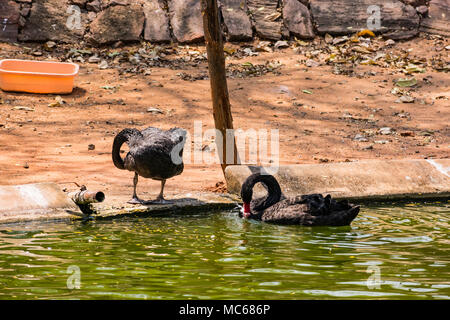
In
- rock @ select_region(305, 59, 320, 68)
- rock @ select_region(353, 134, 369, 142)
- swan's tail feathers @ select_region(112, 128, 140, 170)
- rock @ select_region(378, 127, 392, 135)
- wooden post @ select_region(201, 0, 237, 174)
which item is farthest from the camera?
rock @ select_region(305, 59, 320, 68)

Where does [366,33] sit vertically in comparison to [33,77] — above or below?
above

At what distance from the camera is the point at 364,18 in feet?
59.7

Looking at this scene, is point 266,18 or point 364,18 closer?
point 266,18

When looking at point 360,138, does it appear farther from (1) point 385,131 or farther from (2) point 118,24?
(2) point 118,24

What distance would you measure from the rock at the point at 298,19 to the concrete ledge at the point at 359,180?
32.0ft

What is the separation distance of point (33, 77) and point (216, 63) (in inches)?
272

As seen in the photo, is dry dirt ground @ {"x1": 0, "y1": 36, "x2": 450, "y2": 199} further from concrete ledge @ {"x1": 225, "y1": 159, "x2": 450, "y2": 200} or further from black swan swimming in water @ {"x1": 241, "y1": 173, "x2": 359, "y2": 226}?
black swan swimming in water @ {"x1": 241, "y1": 173, "x2": 359, "y2": 226}

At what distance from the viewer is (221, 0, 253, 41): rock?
680 inches

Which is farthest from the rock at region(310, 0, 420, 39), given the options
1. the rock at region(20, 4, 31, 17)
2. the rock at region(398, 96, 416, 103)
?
Answer: the rock at region(20, 4, 31, 17)

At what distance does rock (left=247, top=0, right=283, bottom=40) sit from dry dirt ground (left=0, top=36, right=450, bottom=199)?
46 cm

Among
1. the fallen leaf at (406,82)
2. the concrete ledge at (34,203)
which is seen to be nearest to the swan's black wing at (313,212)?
the concrete ledge at (34,203)

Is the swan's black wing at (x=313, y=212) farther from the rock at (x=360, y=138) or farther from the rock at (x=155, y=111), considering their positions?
the rock at (x=155, y=111)

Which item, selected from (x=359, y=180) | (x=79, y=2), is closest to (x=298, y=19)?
(x=79, y=2)

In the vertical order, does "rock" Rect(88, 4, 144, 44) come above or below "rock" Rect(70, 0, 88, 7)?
Answer: below
